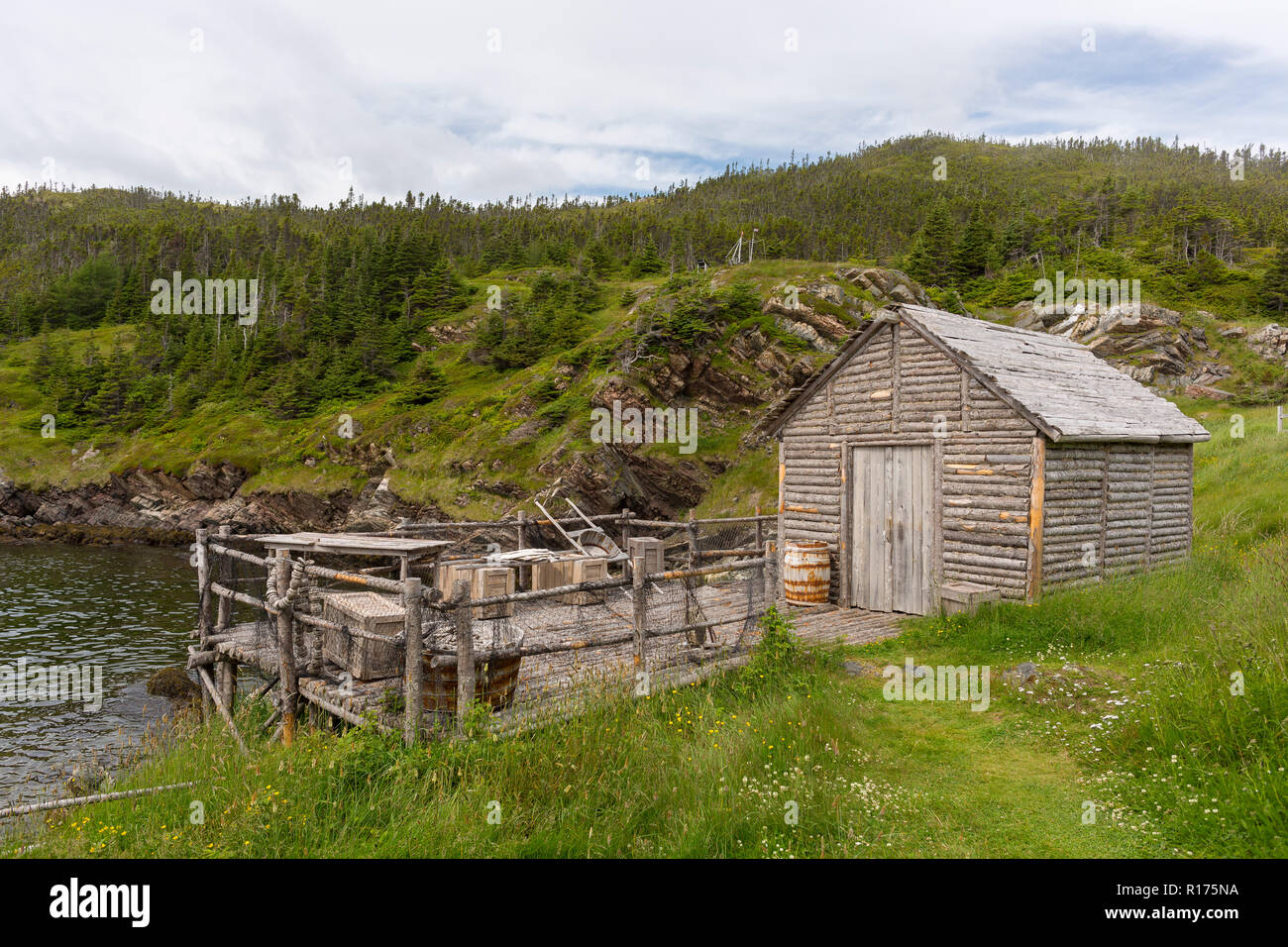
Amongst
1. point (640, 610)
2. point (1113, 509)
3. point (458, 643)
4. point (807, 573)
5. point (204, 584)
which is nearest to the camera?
point (458, 643)

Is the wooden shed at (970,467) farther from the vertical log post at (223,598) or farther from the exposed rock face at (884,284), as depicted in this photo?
the exposed rock face at (884,284)

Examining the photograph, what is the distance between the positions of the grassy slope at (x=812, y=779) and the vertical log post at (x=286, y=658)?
857 millimetres

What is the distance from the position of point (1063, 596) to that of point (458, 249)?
341ft

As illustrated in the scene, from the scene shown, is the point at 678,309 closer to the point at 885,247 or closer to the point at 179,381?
the point at 885,247

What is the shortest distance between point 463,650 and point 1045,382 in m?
11.8

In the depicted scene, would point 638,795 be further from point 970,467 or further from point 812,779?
point 970,467

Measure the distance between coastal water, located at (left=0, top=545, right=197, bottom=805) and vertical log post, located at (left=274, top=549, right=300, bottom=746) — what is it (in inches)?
124

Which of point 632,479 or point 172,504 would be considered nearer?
point 632,479

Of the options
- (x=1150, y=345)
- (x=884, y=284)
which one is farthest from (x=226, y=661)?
(x=1150, y=345)

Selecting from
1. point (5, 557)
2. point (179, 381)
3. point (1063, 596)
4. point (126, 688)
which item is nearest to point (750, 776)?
point (1063, 596)

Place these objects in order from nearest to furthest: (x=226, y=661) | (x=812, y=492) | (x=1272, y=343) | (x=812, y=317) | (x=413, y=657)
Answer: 1. (x=413, y=657)
2. (x=226, y=661)
3. (x=812, y=492)
4. (x=812, y=317)
5. (x=1272, y=343)

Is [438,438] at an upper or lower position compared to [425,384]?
lower

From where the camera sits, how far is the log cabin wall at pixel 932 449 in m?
12.5

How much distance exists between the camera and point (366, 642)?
873 centimetres
